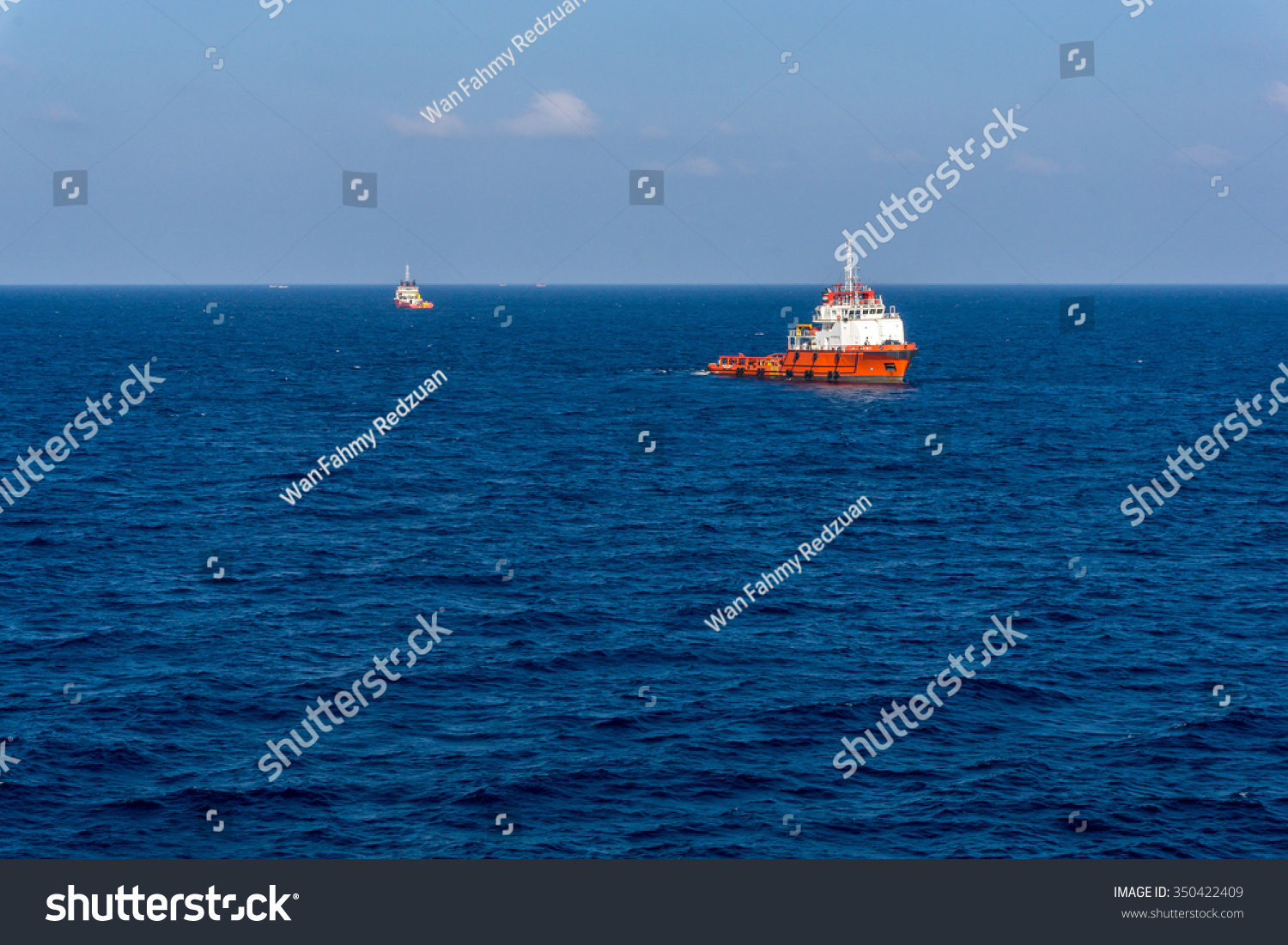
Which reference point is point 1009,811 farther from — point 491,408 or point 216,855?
point 491,408

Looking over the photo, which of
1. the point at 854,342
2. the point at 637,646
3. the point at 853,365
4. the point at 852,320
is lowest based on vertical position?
the point at 637,646

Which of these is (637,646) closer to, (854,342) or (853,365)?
(853,365)

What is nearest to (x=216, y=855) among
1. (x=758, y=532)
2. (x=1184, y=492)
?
(x=758, y=532)

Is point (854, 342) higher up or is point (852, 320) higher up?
point (852, 320)

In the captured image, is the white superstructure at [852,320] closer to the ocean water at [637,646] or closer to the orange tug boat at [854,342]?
the orange tug boat at [854,342]

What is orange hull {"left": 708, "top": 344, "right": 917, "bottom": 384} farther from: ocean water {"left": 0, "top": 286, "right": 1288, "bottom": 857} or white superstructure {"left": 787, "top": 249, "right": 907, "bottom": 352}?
ocean water {"left": 0, "top": 286, "right": 1288, "bottom": 857}

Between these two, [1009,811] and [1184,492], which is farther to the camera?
[1184,492]

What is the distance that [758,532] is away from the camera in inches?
2355

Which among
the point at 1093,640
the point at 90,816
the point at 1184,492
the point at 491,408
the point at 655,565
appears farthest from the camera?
the point at 491,408

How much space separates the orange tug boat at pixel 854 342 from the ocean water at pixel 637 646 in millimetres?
32658

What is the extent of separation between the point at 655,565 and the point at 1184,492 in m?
36.3

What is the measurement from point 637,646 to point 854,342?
287 feet

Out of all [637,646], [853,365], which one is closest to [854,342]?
[853,365]

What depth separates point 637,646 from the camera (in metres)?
41.8
